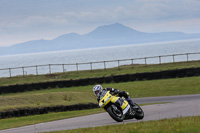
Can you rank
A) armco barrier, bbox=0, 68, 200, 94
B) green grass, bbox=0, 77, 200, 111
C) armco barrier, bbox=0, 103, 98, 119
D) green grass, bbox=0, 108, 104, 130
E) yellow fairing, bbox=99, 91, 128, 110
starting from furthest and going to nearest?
armco barrier, bbox=0, 68, 200, 94, green grass, bbox=0, 77, 200, 111, armco barrier, bbox=0, 103, 98, 119, green grass, bbox=0, 108, 104, 130, yellow fairing, bbox=99, 91, 128, 110

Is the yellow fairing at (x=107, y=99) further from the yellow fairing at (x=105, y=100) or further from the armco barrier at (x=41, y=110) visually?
the armco barrier at (x=41, y=110)

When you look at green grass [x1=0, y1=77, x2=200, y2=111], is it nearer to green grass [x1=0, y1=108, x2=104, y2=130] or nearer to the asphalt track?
green grass [x1=0, y1=108, x2=104, y2=130]

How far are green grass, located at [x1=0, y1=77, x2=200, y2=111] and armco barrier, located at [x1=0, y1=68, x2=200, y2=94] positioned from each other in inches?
33.9

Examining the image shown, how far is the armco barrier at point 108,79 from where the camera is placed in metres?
34.3

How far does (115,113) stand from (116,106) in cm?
23

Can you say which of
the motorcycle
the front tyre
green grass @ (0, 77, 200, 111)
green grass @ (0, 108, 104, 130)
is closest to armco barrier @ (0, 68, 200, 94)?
green grass @ (0, 77, 200, 111)

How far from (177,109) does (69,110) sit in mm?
7751

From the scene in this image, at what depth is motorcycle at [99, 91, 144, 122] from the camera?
12141mm

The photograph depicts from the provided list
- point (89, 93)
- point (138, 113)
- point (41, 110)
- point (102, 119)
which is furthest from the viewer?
point (89, 93)

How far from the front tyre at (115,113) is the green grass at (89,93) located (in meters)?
9.31

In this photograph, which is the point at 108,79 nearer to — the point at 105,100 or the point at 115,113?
the point at 115,113

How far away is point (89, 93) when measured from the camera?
29094mm

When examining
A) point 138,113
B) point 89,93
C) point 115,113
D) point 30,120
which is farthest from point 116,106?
point 89,93

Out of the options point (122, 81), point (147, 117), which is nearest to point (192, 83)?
point (122, 81)
